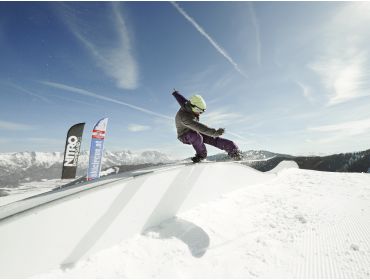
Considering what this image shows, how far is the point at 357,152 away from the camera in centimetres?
8650

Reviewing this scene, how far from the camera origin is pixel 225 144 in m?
6.36

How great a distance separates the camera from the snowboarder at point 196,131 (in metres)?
5.10

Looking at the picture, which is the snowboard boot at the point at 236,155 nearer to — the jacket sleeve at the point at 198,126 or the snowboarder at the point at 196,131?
the snowboarder at the point at 196,131

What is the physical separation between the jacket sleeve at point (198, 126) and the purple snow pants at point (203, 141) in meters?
0.56

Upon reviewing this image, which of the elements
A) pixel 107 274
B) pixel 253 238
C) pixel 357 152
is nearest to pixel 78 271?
pixel 107 274

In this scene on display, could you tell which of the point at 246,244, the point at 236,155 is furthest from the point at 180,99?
the point at 246,244

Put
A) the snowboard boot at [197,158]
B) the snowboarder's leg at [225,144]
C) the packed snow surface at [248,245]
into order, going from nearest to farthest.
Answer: the packed snow surface at [248,245] < the snowboard boot at [197,158] < the snowboarder's leg at [225,144]

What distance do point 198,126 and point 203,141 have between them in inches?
53.1

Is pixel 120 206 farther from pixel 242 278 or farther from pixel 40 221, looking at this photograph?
pixel 242 278

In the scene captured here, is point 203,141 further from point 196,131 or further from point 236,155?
point 236,155

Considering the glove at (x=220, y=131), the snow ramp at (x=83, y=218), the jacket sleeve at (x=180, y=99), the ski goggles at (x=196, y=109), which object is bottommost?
the snow ramp at (x=83, y=218)

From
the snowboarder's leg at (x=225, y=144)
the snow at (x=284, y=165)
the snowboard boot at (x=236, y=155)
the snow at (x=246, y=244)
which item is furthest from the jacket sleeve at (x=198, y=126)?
the snow at (x=284, y=165)

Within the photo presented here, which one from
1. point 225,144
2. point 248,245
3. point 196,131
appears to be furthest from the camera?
point 225,144

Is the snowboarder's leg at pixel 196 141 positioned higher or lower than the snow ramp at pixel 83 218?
higher
